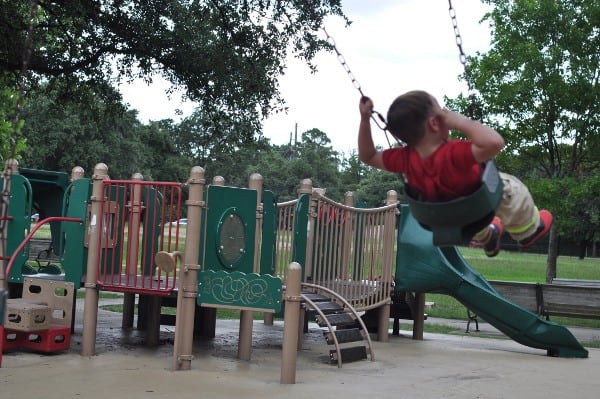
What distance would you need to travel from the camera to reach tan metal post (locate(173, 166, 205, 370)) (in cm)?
796

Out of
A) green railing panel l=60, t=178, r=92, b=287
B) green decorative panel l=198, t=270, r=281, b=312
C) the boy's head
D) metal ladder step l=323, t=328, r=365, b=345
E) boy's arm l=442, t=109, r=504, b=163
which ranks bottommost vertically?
metal ladder step l=323, t=328, r=365, b=345

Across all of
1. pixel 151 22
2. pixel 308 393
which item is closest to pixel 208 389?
pixel 308 393

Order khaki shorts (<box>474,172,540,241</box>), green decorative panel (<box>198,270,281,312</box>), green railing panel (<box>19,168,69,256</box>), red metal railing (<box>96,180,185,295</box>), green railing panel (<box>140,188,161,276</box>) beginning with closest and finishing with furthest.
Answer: khaki shorts (<box>474,172,540,241</box>), green decorative panel (<box>198,270,281,312</box>), red metal railing (<box>96,180,185,295</box>), green railing panel (<box>140,188,161,276</box>), green railing panel (<box>19,168,69,256</box>)

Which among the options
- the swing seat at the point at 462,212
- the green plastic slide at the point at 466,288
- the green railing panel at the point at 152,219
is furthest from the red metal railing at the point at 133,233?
the swing seat at the point at 462,212

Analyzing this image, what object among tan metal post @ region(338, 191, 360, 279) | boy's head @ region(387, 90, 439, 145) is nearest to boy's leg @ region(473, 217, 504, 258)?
boy's head @ region(387, 90, 439, 145)

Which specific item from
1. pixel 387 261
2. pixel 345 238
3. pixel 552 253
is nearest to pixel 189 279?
pixel 345 238

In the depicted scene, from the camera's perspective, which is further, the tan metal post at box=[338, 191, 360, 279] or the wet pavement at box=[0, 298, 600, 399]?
the tan metal post at box=[338, 191, 360, 279]

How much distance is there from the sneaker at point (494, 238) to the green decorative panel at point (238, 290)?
376cm

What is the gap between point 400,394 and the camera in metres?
7.14

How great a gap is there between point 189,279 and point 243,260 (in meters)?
0.68

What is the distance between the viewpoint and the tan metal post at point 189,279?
7965 mm

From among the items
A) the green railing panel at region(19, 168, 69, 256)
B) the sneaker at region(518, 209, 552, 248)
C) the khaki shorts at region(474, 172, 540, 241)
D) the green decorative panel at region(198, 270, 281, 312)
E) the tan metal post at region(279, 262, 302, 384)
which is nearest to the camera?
the khaki shorts at region(474, 172, 540, 241)

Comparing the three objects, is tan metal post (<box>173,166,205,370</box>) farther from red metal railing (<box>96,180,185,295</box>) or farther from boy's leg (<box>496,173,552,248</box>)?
boy's leg (<box>496,173,552,248</box>)

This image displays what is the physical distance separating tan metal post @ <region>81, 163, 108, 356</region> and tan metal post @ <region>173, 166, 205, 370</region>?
1088 mm
